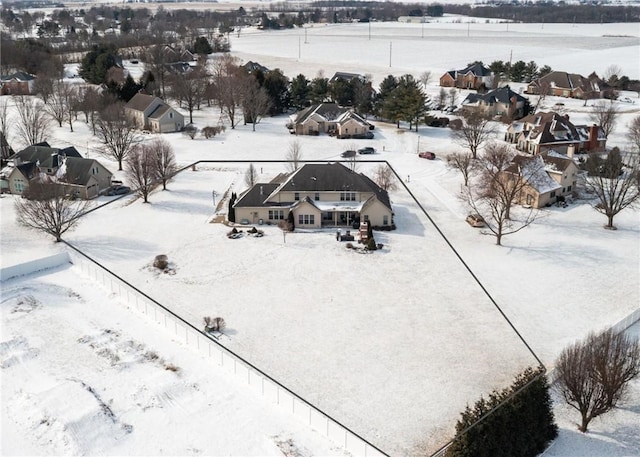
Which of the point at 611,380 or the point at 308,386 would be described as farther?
the point at 308,386

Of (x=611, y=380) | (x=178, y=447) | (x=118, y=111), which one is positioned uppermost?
(x=118, y=111)

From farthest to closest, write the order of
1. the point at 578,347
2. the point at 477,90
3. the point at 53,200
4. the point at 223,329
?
the point at 477,90 → the point at 53,200 → the point at 223,329 → the point at 578,347

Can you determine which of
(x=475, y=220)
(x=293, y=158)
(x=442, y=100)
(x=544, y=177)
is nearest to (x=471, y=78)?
(x=442, y=100)

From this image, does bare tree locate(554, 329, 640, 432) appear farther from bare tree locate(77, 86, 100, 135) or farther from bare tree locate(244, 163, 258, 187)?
bare tree locate(77, 86, 100, 135)

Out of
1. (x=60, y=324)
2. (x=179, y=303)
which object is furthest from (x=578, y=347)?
(x=60, y=324)

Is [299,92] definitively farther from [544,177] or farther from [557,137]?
[544,177]

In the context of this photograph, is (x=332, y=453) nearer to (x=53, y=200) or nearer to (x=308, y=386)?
(x=308, y=386)
